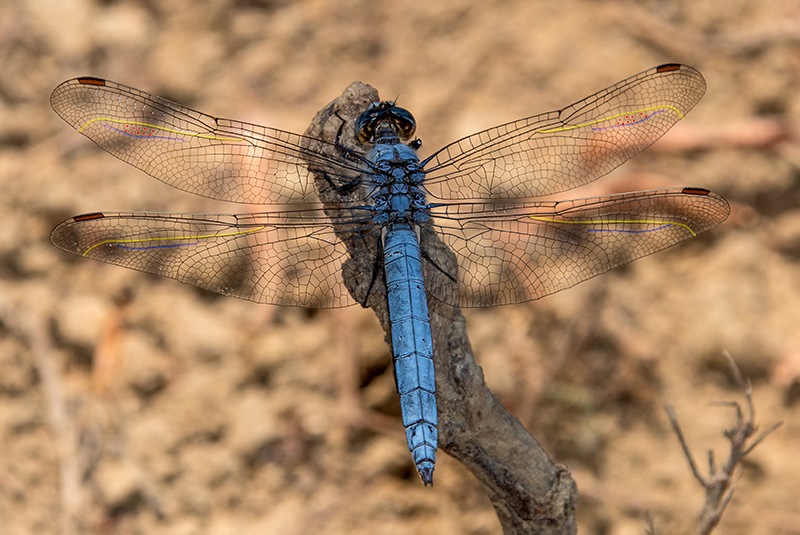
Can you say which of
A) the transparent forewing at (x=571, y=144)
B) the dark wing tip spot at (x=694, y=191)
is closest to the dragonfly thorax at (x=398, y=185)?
the transparent forewing at (x=571, y=144)

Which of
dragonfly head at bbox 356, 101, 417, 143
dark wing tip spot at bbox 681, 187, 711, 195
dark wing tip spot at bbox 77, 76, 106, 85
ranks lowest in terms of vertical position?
dark wing tip spot at bbox 681, 187, 711, 195

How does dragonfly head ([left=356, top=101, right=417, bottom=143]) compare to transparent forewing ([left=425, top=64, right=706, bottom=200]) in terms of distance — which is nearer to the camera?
dragonfly head ([left=356, top=101, right=417, bottom=143])

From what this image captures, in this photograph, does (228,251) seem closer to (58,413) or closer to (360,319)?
(360,319)

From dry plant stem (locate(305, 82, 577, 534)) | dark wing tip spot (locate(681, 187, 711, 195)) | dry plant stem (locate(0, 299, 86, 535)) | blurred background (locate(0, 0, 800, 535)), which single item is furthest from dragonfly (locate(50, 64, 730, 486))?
dry plant stem (locate(0, 299, 86, 535))

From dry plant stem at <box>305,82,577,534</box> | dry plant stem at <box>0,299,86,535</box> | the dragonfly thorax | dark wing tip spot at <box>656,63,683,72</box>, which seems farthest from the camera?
dry plant stem at <box>0,299,86,535</box>

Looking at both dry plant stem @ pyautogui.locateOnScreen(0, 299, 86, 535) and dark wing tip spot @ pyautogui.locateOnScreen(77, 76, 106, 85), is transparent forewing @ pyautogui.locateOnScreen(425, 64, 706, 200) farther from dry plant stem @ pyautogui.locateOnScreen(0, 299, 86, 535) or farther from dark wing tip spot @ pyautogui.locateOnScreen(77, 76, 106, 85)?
dry plant stem @ pyautogui.locateOnScreen(0, 299, 86, 535)

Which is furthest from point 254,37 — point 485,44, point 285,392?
point 285,392

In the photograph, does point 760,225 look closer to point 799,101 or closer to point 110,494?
point 799,101

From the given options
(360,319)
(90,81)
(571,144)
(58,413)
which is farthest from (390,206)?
(58,413)
